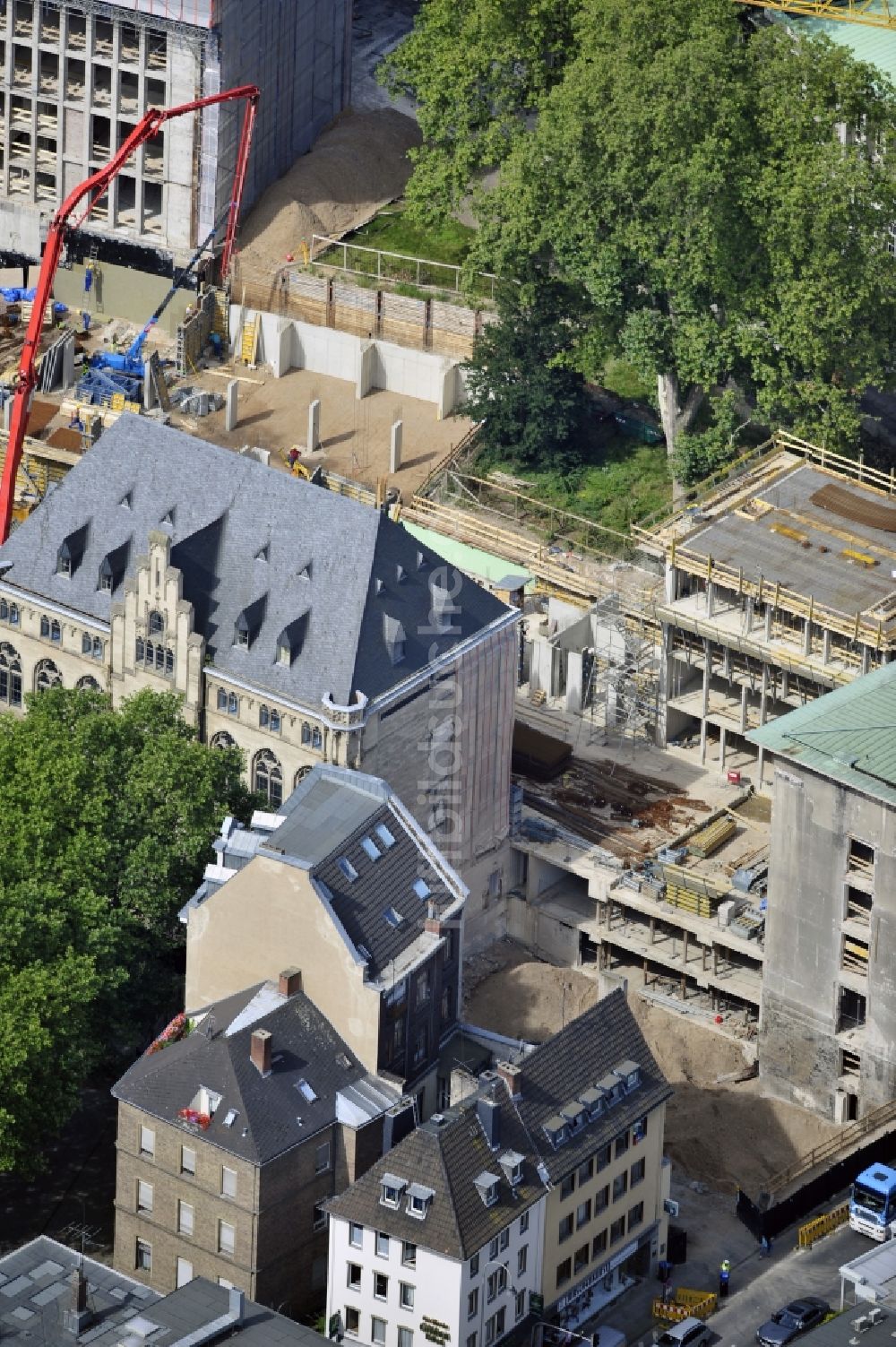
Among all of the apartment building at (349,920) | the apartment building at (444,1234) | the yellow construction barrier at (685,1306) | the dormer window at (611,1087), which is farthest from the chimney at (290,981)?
the yellow construction barrier at (685,1306)

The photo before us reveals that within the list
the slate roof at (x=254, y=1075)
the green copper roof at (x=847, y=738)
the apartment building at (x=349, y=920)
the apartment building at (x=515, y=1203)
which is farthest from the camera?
the green copper roof at (x=847, y=738)

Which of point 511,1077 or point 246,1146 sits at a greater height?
point 511,1077

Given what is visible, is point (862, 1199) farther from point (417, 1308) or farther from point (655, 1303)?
point (417, 1308)

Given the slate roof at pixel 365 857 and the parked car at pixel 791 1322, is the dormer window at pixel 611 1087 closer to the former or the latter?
the slate roof at pixel 365 857

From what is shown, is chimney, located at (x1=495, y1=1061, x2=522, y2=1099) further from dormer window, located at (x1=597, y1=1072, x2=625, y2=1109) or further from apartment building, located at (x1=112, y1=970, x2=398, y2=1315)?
apartment building, located at (x1=112, y1=970, x2=398, y2=1315)

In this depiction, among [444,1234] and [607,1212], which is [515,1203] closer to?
[444,1234]

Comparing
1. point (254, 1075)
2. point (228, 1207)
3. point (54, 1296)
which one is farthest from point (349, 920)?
point (54, 1296)

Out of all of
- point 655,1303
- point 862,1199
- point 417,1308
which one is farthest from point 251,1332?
point 862,1199
